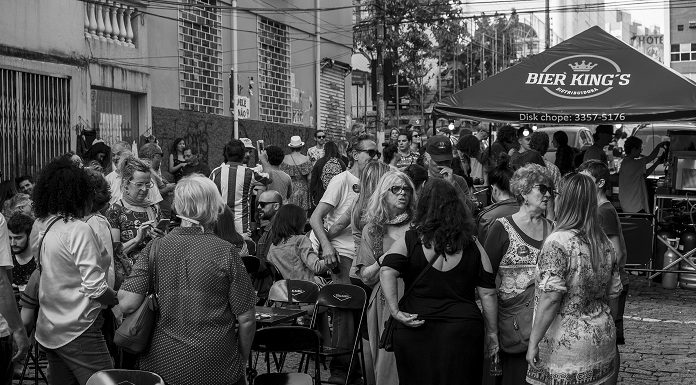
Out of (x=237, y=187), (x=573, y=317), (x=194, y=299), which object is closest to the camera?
(x=194, y=299)

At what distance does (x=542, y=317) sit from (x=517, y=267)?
0.78 m

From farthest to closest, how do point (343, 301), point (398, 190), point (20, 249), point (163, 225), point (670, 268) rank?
point (670, 268) < point (163, 225) < point (20, 249) < point (343, 301) < point (398, 190)

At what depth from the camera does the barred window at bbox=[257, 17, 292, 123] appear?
76.3 feet

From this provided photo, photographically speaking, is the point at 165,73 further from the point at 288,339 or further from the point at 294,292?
the point at 288,339

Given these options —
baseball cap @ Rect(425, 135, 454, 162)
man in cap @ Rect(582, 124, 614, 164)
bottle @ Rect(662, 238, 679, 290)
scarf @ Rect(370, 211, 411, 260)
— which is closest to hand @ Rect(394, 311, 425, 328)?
scarf @ Rect(370, 211, 411, 260)

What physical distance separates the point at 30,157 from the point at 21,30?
5.76 feet

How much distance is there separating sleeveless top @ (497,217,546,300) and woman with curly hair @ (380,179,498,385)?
31 centimetres

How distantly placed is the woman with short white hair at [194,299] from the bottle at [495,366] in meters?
1.55

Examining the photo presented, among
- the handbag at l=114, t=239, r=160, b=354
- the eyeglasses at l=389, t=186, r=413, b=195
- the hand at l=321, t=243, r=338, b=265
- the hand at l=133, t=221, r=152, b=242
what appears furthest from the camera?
the hand at l=321, t=243, r=338, b=265

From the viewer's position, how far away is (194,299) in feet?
16.4

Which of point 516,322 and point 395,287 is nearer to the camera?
point 395,287

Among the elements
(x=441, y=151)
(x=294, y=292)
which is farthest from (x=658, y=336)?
(x=294, y=292)

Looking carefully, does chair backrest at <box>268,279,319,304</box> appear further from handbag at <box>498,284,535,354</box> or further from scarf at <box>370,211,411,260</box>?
handbag at <box>498,284,535,354</box>

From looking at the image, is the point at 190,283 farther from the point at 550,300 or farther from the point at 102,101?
the point at 102,101
